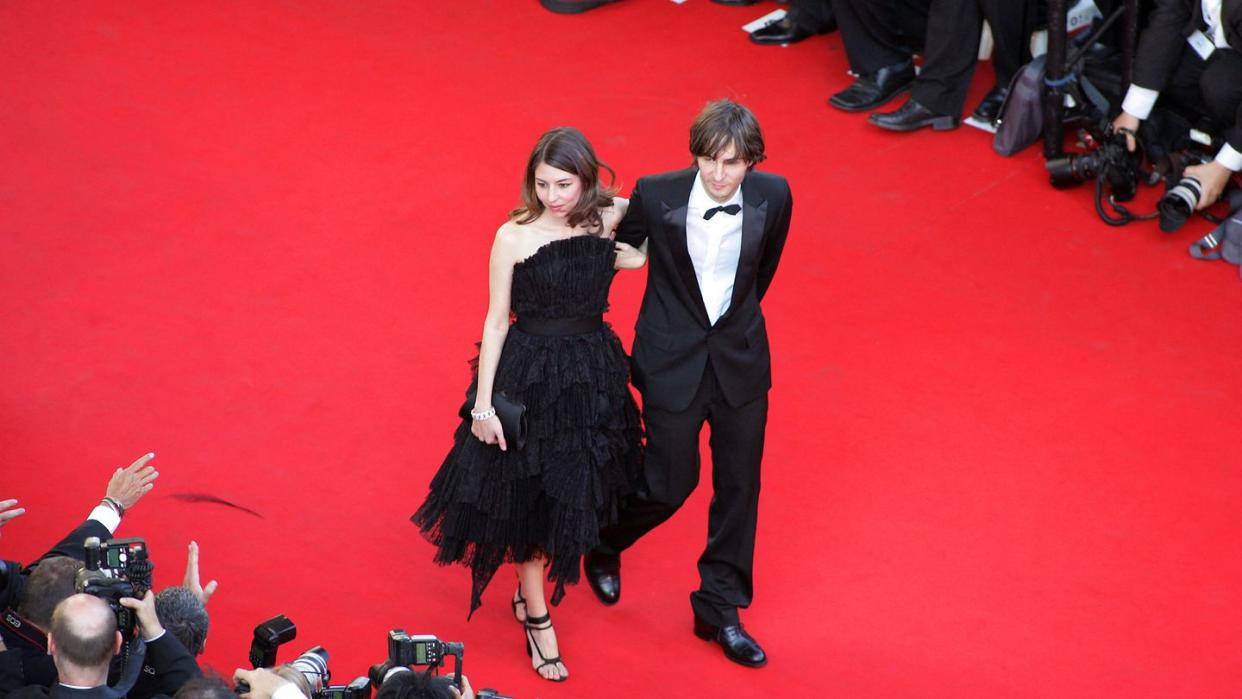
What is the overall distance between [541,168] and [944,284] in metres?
2.14

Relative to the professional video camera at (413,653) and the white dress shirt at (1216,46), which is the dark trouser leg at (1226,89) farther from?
the professional video camera at (413,653)

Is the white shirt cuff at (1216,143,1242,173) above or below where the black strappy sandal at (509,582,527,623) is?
above

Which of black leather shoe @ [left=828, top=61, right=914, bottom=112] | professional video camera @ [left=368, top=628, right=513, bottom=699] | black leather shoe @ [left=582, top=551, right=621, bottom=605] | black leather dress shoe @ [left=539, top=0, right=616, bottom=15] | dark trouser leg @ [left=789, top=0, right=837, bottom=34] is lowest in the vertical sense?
black leather shoe @ [left=582, top=551, right=621, bottom=605]

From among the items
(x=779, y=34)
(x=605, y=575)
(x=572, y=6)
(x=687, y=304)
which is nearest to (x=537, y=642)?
(x=605, y=575)

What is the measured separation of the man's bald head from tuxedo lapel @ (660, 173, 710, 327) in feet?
4.60

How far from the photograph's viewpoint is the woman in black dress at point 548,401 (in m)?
3.31

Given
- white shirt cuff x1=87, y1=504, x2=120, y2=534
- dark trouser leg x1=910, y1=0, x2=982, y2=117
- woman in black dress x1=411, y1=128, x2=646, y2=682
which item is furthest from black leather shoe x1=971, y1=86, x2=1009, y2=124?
white shirt cuff x1=87, y1=504, x2=120, y2=534

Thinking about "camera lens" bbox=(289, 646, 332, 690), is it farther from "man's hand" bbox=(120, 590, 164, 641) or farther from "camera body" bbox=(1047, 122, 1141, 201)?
"camera body" bbox=(1047, 122, 1141, 201)

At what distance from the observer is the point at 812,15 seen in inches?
253

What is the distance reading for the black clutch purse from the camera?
3.35 metres

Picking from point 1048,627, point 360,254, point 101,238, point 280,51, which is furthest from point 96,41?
point 1048,627

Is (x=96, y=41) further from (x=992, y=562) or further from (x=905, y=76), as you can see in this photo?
(x=992, y=562)

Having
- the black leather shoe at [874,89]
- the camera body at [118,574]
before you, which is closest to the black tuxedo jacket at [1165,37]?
the black leather shoe at [874,89]

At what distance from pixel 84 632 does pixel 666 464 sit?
55.7 inches
